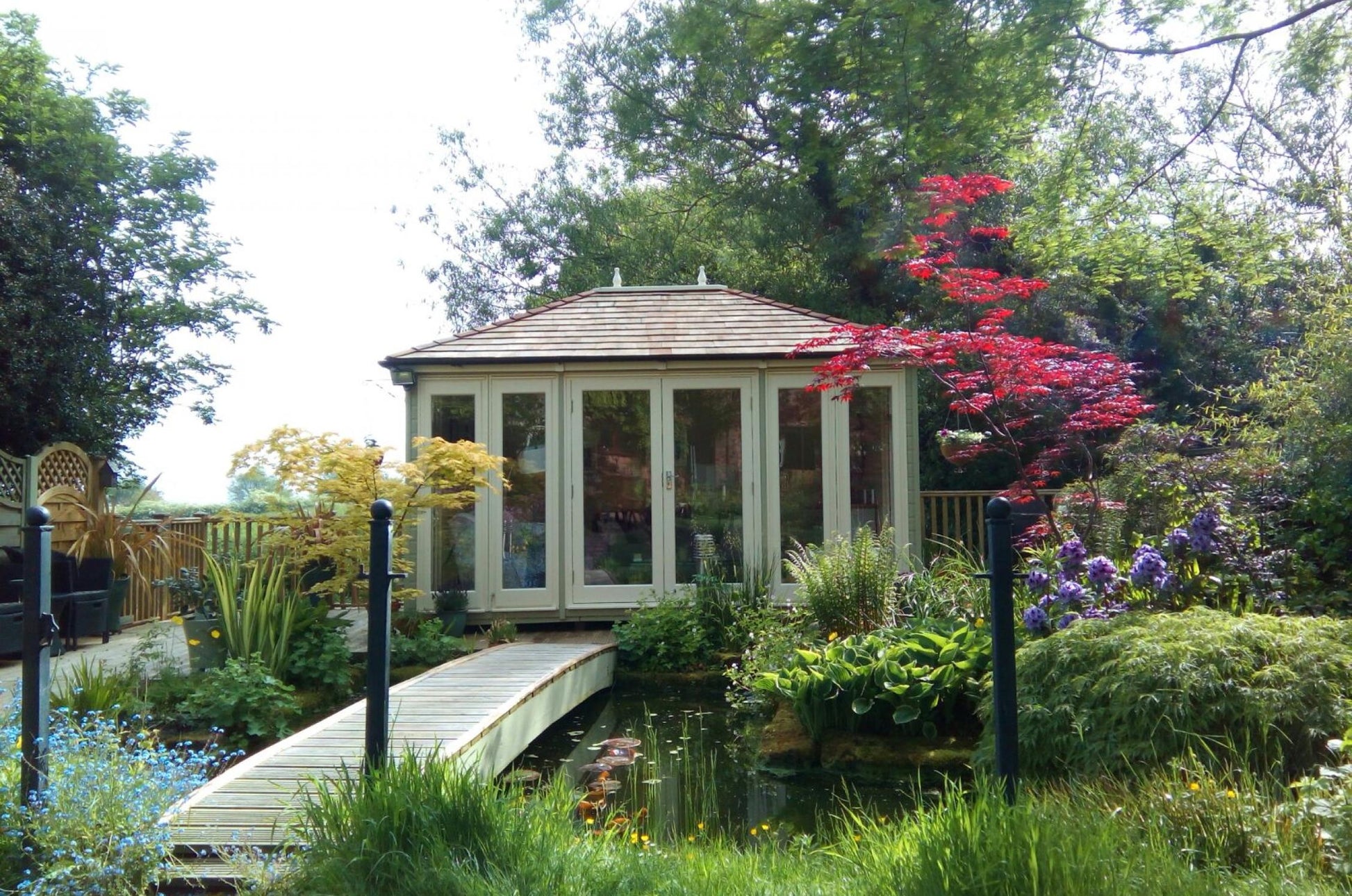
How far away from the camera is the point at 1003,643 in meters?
3.07

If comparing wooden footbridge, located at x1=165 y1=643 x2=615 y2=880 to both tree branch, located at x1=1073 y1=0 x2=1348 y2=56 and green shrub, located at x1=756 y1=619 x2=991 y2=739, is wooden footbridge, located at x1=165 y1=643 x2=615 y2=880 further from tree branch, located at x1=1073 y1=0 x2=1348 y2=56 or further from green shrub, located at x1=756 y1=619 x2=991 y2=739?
tree branch, located at x1=1073 y1=0 x2=1348 y2=56

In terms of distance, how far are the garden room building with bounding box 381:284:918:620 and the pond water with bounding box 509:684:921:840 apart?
2304 millimetres

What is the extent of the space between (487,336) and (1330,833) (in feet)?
26.4

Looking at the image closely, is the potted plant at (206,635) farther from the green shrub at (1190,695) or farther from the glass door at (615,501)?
the green shrub at (1190,695)

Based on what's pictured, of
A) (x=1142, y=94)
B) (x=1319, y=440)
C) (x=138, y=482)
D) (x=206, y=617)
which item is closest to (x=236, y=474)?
(x=206, y=617)

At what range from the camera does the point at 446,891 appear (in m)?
2.87

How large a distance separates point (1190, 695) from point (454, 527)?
21.5 feet

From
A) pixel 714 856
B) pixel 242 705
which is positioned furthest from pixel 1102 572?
pixel 242 705

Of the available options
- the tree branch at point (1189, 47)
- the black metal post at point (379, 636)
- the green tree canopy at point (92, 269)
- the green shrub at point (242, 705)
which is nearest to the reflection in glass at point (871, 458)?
the tree branch at point (1189, 47)

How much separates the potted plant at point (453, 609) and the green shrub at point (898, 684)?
3.63m

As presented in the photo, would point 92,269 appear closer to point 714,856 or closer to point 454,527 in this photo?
point 454,527

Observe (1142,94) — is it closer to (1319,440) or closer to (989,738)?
(1319,440)

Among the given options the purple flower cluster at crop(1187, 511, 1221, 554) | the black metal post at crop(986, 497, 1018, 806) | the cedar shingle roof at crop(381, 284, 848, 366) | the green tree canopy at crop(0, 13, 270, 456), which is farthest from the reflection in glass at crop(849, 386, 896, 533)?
the green tree canopy at crop(0, 13, 270, 456)

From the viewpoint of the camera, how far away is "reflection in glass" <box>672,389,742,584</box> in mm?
9188
